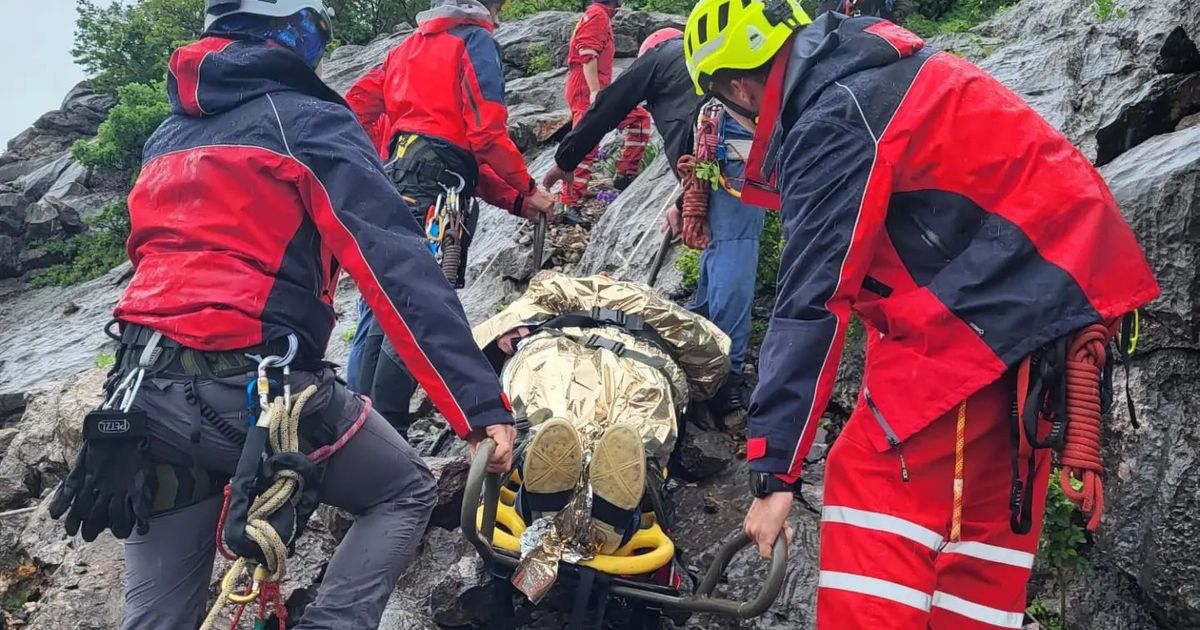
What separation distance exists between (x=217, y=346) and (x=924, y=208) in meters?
2.35

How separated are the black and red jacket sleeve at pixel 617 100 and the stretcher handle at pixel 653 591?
3287 millimetres

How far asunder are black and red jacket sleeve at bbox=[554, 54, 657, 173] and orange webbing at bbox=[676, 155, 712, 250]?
0.63m

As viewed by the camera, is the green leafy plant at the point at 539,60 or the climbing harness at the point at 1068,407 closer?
the climbing harness at the point at 1068,407

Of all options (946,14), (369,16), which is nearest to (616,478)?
(946,14)

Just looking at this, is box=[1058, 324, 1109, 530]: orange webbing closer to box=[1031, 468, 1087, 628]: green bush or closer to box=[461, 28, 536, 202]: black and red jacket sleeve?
box=[1031, 468, 1087, 628]: green bush

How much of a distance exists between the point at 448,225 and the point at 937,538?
375 cm

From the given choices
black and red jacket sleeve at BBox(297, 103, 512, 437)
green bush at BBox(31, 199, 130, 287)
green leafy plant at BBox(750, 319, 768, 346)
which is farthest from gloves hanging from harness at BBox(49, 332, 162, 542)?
green bush at BBox(31, 199, 130, 287)

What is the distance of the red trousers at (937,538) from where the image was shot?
2.67 meters

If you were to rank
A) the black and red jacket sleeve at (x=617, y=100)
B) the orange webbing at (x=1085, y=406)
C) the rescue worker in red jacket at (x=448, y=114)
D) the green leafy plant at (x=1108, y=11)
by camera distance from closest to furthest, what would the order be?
the orange webbing at (x=1085, y=406) → the rescue worker in red jacket at (x=448, y=114) → the black and red jacket sleeve at (x=617, y=100) → the green leafy plant at (x=1108, y=11)

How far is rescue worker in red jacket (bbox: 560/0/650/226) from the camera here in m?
10.3

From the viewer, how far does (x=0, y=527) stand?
→ 20.6 ft

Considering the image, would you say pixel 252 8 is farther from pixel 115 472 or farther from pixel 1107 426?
pixel 1107 426

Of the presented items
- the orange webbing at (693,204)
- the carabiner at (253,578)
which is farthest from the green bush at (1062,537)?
the carabiner at (253,578)

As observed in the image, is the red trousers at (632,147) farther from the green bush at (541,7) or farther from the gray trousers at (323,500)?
the green bush at (541,7)
